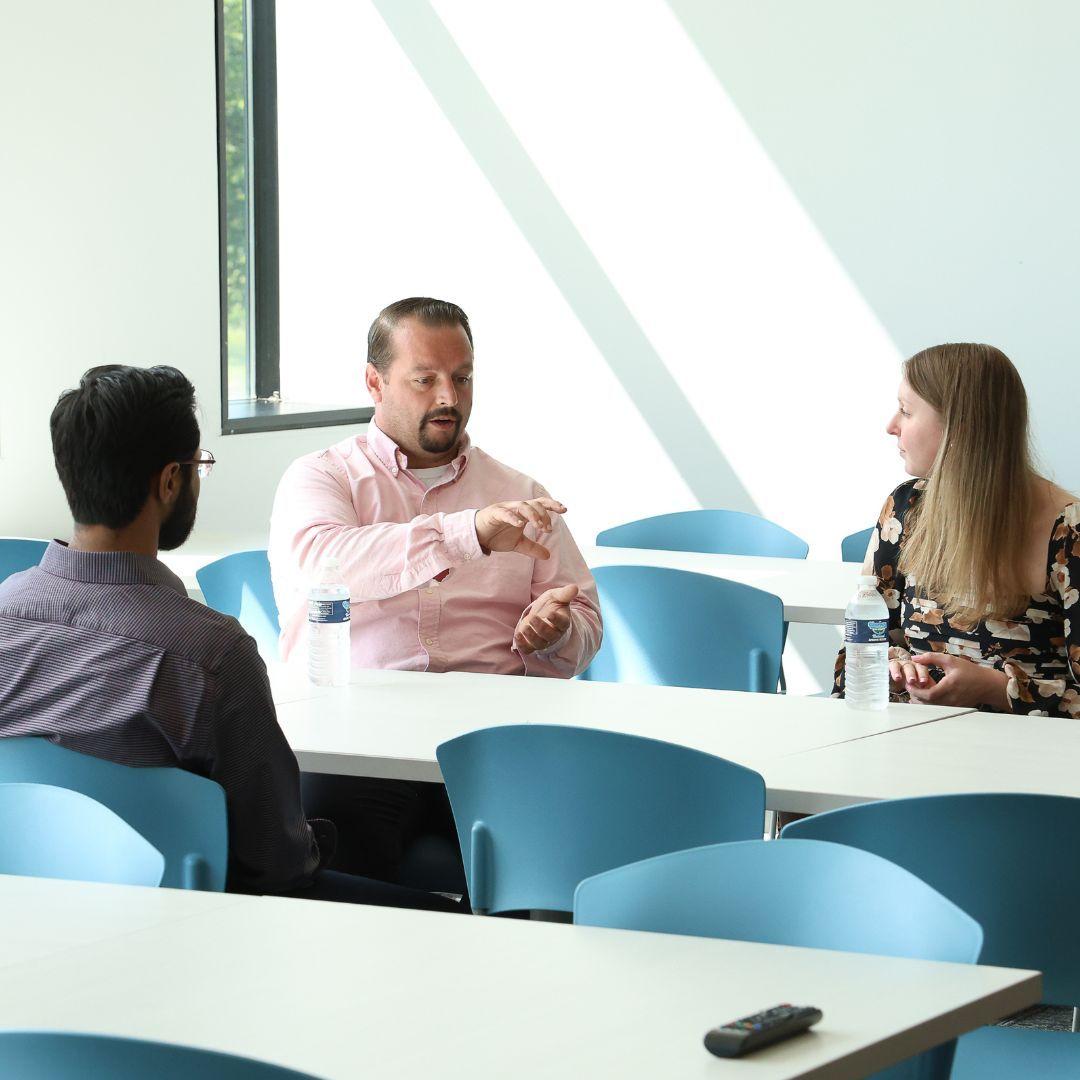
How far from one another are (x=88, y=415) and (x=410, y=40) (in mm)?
4197

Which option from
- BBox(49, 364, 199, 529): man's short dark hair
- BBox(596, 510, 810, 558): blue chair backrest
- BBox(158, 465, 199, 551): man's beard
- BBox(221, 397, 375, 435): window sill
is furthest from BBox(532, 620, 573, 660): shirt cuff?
BBox(221, 397, 375, 435): window sill

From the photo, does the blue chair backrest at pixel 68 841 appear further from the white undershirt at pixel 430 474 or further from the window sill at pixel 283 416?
the window sill at pixel 283 416

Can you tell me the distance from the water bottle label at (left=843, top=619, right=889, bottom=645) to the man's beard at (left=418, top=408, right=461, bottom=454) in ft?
3.26

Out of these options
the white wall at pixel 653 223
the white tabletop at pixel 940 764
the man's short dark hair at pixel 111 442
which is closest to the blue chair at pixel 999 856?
the white tabletop at pixel 940 764

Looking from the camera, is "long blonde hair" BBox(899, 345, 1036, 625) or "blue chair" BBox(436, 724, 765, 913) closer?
"blue chair" BBox(436, 724, 765, 913)

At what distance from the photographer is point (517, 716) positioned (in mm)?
2730

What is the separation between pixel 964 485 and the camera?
2967mm

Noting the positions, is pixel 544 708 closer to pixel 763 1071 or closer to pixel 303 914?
pixel 303 914

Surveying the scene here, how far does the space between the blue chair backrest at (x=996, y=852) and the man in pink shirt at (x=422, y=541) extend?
1252 mm

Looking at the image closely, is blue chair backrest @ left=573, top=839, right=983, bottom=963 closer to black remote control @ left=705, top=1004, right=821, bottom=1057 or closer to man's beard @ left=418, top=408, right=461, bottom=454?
black remote control @ left=705, top=1004, right=821, bottom=1057

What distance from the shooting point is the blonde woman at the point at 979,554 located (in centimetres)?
288

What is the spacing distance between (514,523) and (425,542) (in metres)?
0.24

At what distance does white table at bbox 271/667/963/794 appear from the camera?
2504mm

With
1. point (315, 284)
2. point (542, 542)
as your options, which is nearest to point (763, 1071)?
point (542, 542)
